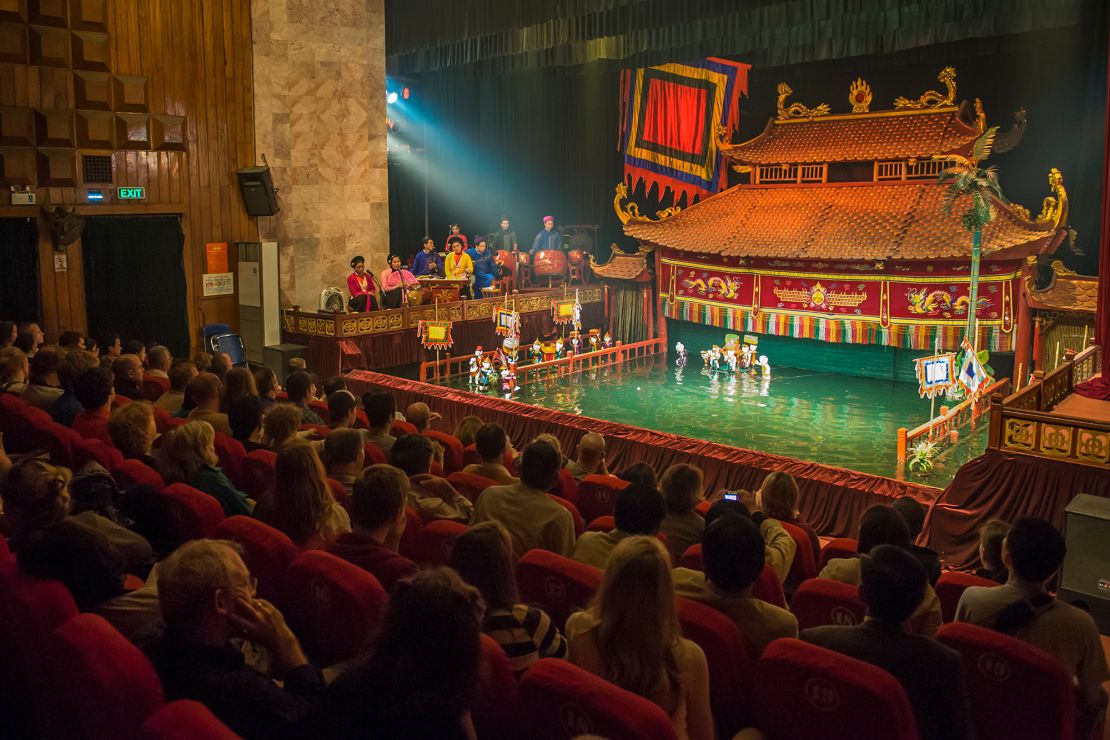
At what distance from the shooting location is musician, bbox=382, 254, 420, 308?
14.1 metres

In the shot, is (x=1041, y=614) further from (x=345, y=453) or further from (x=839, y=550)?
(x=345, y=453)

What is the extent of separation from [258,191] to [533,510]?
33.4 ft

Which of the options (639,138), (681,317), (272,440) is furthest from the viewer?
(639,138)

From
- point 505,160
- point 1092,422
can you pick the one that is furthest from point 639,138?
point 1092,422

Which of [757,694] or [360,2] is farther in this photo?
[360,2]

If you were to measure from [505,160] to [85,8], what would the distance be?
33.0 feet

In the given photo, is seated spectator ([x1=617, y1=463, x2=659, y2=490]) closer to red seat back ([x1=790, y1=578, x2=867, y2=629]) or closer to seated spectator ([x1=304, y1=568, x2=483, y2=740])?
red seat back ([x1=790, y1=578, x2=867, y2=629])

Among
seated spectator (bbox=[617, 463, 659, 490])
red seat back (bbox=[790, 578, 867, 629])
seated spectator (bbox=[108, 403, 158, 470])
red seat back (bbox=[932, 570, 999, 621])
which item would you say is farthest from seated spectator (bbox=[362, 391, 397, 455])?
red seat back (bbox=[932, 570, 999, 621])

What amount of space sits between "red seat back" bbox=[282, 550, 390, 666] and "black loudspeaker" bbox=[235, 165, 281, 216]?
10.8 metres

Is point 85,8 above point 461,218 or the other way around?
above

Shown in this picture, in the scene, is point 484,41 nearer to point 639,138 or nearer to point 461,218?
point 639,138

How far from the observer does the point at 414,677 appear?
5.68 ft

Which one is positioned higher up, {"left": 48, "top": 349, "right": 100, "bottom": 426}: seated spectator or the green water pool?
{"left": 48, "top": 349, "right": 100, "bottom": 426}: seated spectator

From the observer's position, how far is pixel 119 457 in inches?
170
